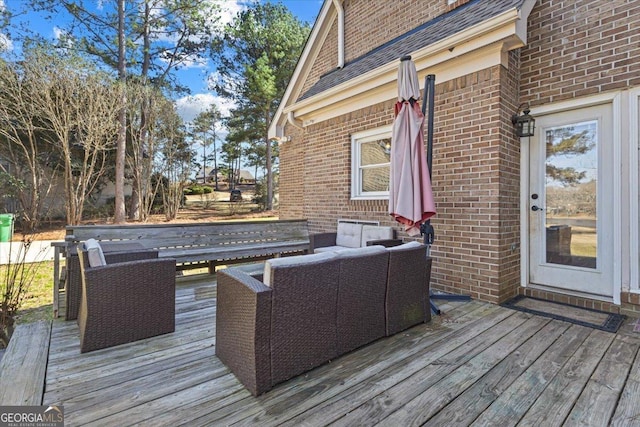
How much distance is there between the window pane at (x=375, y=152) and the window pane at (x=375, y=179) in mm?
129

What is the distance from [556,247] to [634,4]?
2749 mm

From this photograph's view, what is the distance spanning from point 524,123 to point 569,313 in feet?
7.63

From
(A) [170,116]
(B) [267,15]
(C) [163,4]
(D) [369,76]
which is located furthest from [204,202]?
(D) [369,76]

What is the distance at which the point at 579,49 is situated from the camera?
358 centimetres

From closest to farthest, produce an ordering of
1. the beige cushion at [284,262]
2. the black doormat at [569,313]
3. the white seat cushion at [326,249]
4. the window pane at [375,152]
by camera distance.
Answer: the beige cushion at [284,262] → the black doormat at [569,313] → the white seat cushion at [326,249] → the window pane at [375,152]

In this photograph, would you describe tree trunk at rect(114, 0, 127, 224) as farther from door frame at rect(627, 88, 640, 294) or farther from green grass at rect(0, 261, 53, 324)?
door frame at rect(627, 88, 640, 294)

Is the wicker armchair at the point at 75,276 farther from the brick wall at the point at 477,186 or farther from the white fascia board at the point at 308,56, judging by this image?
the white fascia board at the point at 308,56

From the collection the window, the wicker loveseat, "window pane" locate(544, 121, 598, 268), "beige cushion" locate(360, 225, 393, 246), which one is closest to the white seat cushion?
the wicker loveseat

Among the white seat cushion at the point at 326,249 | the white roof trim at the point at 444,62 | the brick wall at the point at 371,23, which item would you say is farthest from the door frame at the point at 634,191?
the white seat cushion at the point at 326,249

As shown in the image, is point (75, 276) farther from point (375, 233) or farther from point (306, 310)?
point (375, 233)

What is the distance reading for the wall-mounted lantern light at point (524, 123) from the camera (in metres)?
3.85

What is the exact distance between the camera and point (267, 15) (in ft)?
55.2

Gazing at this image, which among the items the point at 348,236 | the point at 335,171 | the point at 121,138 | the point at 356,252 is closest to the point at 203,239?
the point at 348,236

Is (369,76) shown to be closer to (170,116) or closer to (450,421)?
(450,421)
